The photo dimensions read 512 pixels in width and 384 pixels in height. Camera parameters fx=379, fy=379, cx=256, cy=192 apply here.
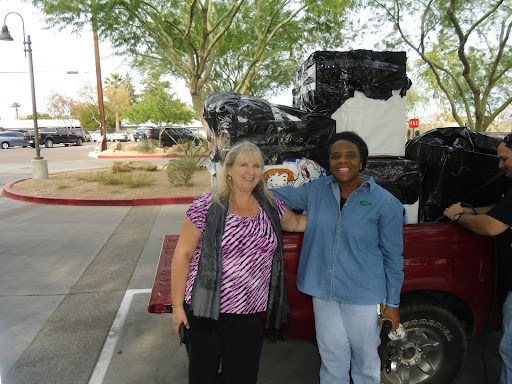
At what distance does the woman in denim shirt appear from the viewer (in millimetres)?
1906

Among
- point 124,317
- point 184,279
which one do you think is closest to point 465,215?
point 184,279

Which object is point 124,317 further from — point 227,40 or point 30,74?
point 227,40

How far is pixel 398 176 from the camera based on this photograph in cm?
286

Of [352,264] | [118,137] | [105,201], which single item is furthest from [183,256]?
[118,137]

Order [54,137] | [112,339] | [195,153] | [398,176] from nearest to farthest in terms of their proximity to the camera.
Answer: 1. [398,176]
2. [112,339]
3. [195,153]
4. [54,137]

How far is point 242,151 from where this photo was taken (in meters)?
1.88

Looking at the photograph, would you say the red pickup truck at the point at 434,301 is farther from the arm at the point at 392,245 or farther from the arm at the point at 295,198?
the arm at the point at 392,245

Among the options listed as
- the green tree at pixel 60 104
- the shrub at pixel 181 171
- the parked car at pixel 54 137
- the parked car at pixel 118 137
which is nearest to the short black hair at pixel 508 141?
the shrub at pixel 181 171

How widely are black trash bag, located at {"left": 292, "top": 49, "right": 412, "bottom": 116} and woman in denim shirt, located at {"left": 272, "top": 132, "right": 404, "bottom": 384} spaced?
1038 millimetres

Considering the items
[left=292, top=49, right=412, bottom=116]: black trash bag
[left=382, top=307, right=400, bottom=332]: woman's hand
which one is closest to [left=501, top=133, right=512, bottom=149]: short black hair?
[left=292, top=49, right=412, bottom=116]: black trash bag

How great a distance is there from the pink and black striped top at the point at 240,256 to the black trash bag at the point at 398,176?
128 cm

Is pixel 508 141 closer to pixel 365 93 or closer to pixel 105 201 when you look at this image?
pixel 365 93

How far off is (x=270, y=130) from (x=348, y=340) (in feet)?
4.77

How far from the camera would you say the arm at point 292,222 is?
2.09 metres
